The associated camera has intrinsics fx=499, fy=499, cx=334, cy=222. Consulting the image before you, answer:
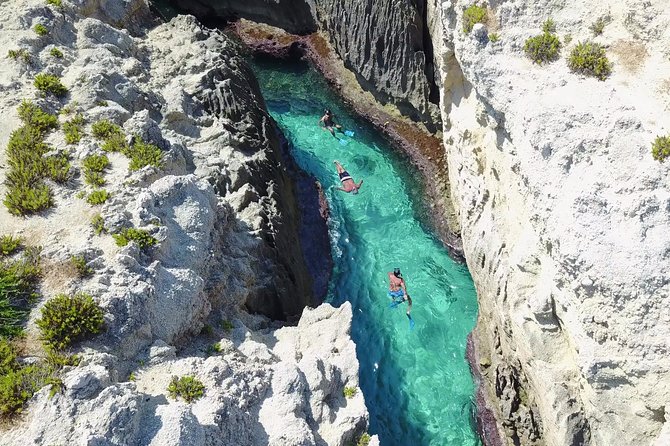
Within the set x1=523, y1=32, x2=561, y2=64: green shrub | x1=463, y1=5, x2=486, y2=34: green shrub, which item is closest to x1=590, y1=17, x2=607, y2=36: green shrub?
x1=523, y1=32, x2=561, y2=64: green shrub

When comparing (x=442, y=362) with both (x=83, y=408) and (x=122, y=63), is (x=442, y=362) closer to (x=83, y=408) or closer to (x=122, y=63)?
(x=83, y=408)

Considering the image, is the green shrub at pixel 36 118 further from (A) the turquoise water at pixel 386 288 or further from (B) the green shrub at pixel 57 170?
(A) the turquoise water at pixel 386 288

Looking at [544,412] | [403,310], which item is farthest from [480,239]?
[544,412]

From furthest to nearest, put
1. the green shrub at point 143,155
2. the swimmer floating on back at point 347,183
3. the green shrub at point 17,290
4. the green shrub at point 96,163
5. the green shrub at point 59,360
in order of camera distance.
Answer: the swimmer floating on back at point 347,183
the green shrub at point 143,155
the green shrub at point 96,163
the green shrub at point 17,290
the green shrub at point 59,360

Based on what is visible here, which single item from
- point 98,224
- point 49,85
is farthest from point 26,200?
point 49,85

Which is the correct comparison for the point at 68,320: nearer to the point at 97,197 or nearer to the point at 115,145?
the point at 97,197

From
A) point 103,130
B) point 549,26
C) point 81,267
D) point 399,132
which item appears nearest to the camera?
point 81,267

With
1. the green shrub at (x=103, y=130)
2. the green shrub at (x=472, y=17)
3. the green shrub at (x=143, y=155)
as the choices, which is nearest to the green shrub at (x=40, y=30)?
the green shrub at (x=103, y=130)
